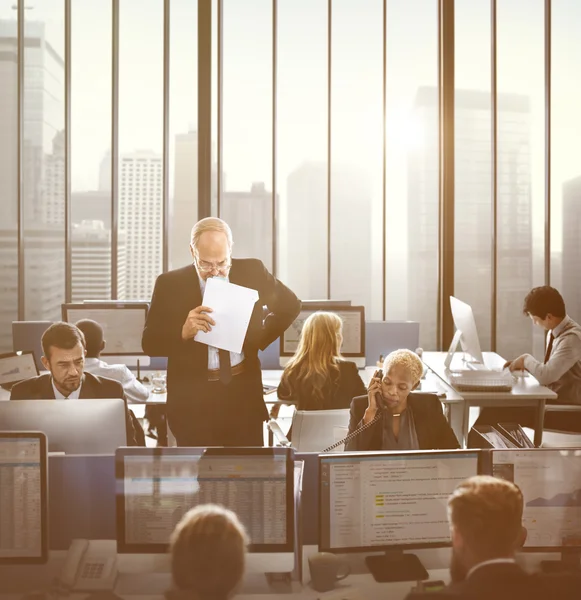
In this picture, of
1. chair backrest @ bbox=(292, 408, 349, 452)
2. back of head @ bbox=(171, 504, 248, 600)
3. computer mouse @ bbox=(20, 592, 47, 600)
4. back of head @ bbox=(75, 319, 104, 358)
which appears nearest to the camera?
back of head @ bbox=(171, 504, 248, 600)

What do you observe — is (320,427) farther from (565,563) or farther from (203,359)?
(565,563)

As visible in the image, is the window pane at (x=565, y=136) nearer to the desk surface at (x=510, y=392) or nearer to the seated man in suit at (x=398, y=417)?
the desk surface at (x=510, y=392)

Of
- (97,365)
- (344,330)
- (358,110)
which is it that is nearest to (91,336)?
(97,365)

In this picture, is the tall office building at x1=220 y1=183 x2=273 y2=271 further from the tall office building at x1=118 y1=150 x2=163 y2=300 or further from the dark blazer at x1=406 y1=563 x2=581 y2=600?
the dark blazer at x1=406 y1=563 x2=581 y2=600

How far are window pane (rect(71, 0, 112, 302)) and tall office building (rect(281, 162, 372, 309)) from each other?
171 centimetres

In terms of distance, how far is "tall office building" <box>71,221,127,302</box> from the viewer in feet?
20.4

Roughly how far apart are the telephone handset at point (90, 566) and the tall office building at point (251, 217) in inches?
176

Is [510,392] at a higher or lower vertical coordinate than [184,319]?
lower

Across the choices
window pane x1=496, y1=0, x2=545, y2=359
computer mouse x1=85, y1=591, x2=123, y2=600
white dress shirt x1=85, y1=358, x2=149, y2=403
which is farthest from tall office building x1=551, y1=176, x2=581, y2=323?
computer mouse x1=85, y1=591, x2=123, y2=600

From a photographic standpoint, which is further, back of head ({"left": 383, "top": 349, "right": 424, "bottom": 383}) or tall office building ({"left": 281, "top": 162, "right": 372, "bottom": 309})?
tall office building ({"left": 281, "top": 162, "right": 372, "bottom": 309})

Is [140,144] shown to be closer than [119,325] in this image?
No

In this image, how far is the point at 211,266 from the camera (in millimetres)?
2459

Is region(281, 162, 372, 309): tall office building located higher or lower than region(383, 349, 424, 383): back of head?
higher

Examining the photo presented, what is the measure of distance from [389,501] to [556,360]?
2687 mm
